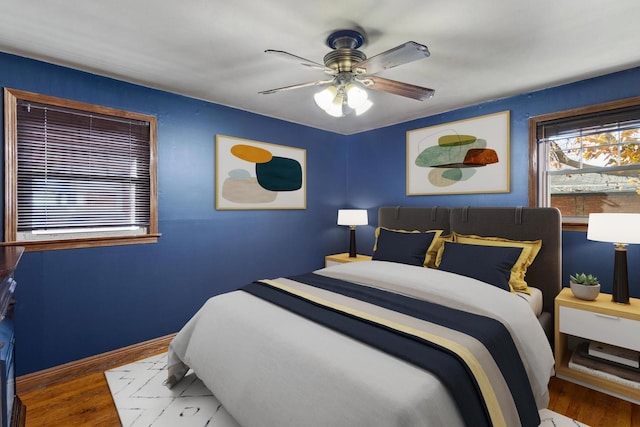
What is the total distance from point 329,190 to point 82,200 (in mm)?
2845

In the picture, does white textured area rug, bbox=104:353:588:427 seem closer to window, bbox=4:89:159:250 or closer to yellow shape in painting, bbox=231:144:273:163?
window, bbox=4:89:159:250

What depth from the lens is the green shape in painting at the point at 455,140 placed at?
134 inches

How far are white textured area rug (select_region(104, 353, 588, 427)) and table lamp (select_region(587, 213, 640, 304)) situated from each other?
3.26 feet

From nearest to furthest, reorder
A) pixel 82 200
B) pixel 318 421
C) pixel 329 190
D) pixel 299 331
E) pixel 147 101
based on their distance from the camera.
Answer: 1. pixel 318 421
2. pixel 299 331
3. pixel 82 200
4. pixel 147 101
5. pixel 329 190

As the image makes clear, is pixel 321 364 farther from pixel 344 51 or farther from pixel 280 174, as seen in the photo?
pixel 280 174

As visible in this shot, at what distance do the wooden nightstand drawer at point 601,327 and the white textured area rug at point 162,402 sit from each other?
0.63 m

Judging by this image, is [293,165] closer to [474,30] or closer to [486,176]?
[486,176]

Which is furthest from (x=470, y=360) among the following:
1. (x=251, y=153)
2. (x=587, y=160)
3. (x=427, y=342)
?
(x=251, y=153)

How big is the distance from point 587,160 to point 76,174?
4.39 metres

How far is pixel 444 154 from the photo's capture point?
3.61m

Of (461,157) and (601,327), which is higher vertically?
(461,157)

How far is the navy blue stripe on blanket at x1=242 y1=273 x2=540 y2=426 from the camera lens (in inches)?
50.4

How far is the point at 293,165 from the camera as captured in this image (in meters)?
4.05

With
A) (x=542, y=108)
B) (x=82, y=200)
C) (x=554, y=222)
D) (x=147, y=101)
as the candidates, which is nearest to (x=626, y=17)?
(x=542, y=108)
